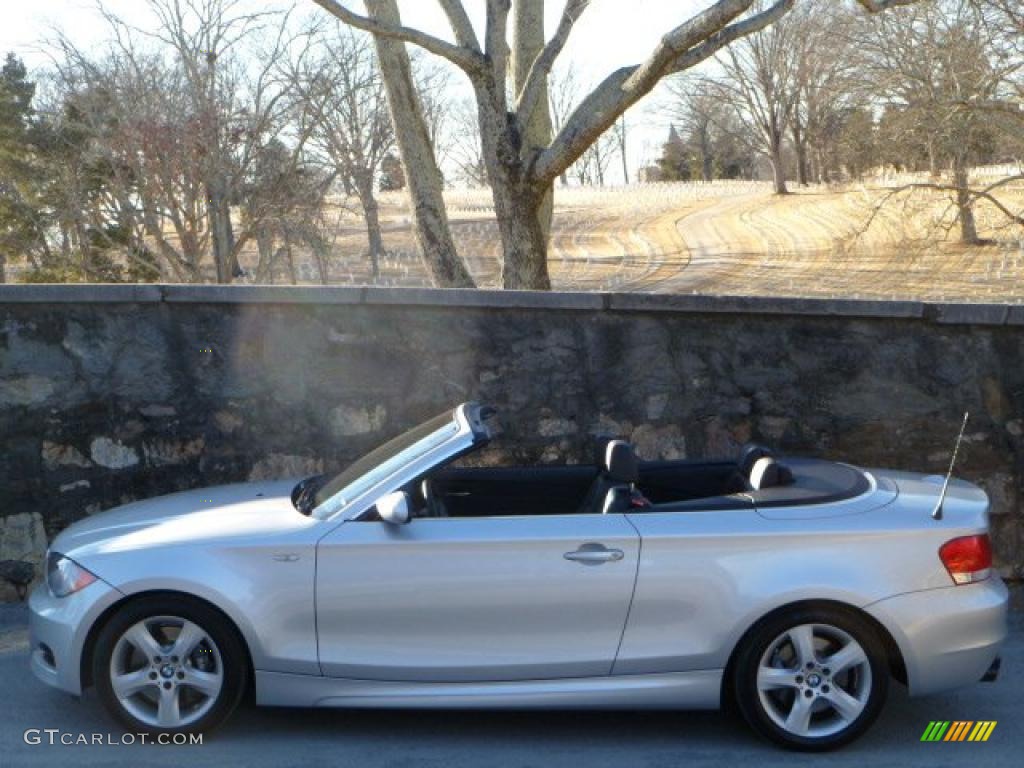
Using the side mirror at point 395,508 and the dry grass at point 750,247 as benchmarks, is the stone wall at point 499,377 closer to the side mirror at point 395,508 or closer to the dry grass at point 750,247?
the side mirror at point 395,508

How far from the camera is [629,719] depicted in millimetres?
5309

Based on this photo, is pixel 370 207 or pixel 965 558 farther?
pixel 370 207

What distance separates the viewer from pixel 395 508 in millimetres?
4855

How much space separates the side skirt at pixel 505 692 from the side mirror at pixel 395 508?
610mm

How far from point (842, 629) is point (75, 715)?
10.1 ft

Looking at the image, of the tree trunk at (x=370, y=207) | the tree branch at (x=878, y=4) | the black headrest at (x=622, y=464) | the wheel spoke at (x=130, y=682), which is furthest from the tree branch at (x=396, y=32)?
the tree trunk at (x=370, y=207)

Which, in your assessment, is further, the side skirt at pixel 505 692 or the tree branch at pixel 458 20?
the tree branch at pixel 458 20

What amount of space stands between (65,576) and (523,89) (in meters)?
9.09

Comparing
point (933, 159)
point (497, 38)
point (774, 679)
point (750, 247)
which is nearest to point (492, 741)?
point (774, 679)

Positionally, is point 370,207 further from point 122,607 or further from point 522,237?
point 122,607

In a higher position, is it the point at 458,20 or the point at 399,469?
the point at 458,20

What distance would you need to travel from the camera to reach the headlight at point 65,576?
4.92 m

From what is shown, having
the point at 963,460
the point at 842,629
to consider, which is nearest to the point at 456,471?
the point at 842,629

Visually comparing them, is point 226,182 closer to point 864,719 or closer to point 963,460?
point 963,460
